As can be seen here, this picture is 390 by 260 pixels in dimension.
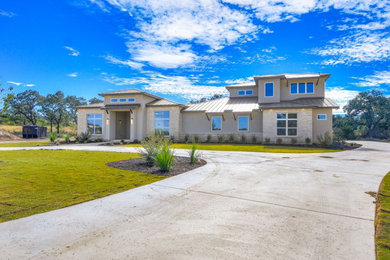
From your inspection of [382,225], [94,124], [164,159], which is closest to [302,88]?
[164,159]

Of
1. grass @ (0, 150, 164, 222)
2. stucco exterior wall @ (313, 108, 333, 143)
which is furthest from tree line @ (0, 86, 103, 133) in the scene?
stucco exterior wall @ (313, 108, 333, 143)

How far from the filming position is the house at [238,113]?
19.4 meters

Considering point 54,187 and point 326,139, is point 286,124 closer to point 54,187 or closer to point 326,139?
point 326,139

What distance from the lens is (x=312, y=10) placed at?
44.5ft

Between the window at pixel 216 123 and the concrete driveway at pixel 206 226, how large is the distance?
58.9 ft

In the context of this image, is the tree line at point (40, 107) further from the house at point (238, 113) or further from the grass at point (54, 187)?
the grass at point (54, 187)

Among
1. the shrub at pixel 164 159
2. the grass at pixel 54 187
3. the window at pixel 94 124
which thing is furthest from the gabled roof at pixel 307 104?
the window at pixel 94 124

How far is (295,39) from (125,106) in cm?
1778

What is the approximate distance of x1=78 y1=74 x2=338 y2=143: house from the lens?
1942 centimetres

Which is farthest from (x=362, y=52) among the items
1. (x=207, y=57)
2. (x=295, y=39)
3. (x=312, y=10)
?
(x=207, y=57)

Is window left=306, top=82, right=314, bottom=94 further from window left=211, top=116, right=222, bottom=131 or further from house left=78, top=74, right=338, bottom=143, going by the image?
window left=211, top=116, right=222, bottom=131

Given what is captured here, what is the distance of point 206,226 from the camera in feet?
9.87

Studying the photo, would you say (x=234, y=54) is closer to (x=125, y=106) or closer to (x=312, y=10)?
(x=312, y=10)

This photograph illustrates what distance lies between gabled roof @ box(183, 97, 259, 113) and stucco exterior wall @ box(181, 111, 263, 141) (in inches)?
24.3
